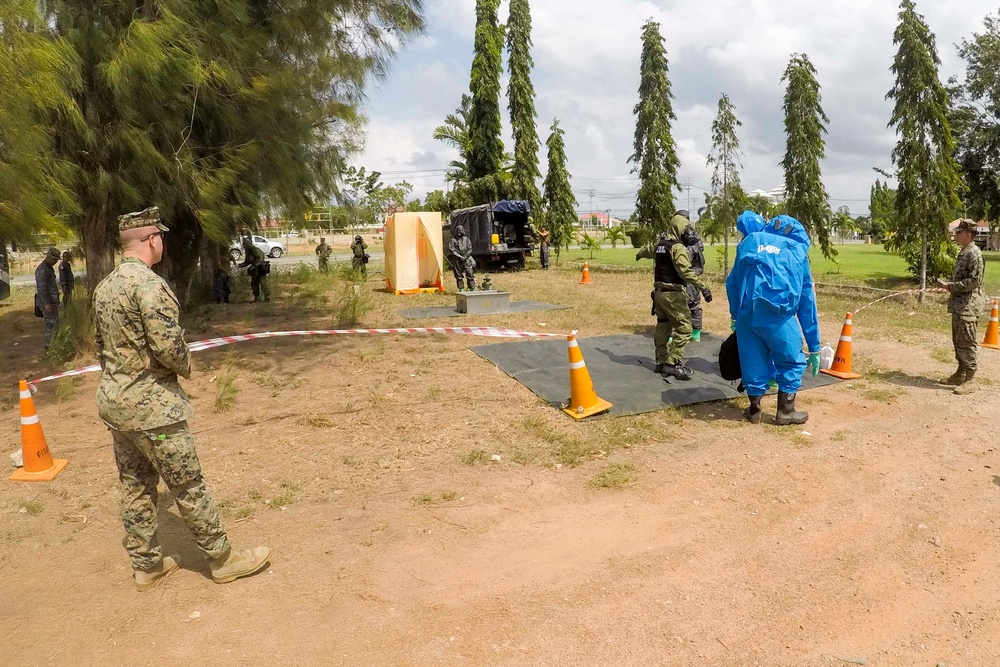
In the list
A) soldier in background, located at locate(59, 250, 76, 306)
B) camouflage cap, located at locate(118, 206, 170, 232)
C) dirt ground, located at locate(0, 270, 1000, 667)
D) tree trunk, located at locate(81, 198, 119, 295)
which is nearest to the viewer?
dirt ground, located at locate(0, 270, 1000, 667)

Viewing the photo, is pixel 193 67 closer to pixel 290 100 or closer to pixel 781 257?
pixel 290 100

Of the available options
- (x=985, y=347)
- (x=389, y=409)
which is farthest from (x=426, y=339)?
(x=985, y=347)

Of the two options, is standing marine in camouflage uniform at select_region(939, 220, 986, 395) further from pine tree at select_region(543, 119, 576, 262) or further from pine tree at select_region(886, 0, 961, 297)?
pine tree at select_region(543, 119, 576, 262)

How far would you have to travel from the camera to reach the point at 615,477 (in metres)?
4.38

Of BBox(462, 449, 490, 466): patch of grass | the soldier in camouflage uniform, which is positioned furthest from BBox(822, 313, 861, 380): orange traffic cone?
the soldier in camouflage uniform

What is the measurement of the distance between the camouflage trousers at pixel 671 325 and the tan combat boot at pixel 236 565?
14.7 feet

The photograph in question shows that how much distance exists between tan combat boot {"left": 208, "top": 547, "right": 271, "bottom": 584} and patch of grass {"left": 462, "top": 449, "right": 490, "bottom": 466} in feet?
5.62

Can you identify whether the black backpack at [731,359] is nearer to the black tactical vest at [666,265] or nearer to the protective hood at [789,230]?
the protective hood at [789,230]

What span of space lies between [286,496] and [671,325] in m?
4.11

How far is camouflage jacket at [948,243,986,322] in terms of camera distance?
6011mm

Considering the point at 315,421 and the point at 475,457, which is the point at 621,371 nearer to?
the point at 475,457

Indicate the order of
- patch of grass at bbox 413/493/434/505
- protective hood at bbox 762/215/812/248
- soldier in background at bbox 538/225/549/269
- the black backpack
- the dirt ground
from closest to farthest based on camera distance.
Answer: the dirt ground → patch of grass at bbox 413/493/434/505 → protective hood at bbox 762/215/812/248 → the black backpack → soldier in background at bbox 538/225/549/269

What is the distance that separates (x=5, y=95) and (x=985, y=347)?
1085 centimetres

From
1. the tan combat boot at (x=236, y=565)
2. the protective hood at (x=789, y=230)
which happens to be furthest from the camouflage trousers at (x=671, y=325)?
the tan combat boot at (x=236, y=565)
